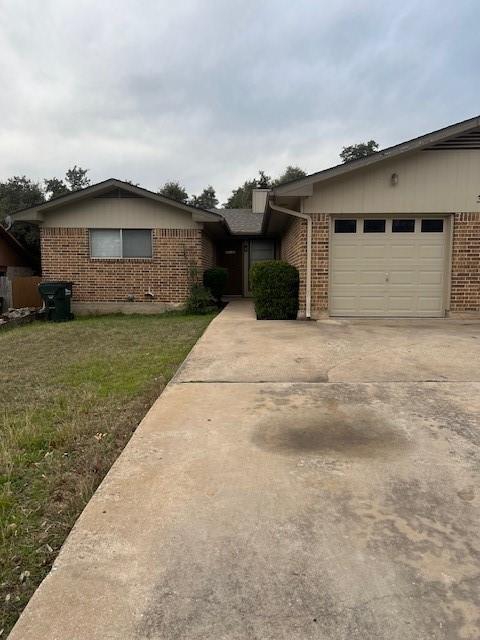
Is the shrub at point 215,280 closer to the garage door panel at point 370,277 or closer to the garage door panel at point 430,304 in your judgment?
the garage door panel at point 370,277

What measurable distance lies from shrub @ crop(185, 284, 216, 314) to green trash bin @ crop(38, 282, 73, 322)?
10.5ft

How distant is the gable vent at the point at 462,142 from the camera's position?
9602mm

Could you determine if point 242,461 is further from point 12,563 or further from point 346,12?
point 346,12

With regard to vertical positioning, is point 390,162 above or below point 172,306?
above

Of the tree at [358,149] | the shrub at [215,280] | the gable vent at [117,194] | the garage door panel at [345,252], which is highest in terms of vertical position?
the tree at [358,149]

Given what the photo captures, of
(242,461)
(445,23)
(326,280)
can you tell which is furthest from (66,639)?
(445,23)

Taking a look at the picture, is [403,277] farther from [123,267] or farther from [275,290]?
[123,267]

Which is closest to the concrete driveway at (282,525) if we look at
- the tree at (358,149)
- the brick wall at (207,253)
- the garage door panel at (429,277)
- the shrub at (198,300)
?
the garage door panel at (429,277)

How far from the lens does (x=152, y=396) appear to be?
472cm

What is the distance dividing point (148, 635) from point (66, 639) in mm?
282

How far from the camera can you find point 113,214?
512 inches

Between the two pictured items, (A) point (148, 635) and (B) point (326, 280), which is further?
(B) point (326, 280)

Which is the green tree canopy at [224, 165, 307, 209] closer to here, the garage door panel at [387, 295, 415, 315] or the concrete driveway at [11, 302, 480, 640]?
the garage door panel at [387, 295, 415, 315]

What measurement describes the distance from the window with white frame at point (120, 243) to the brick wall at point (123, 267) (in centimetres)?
16
